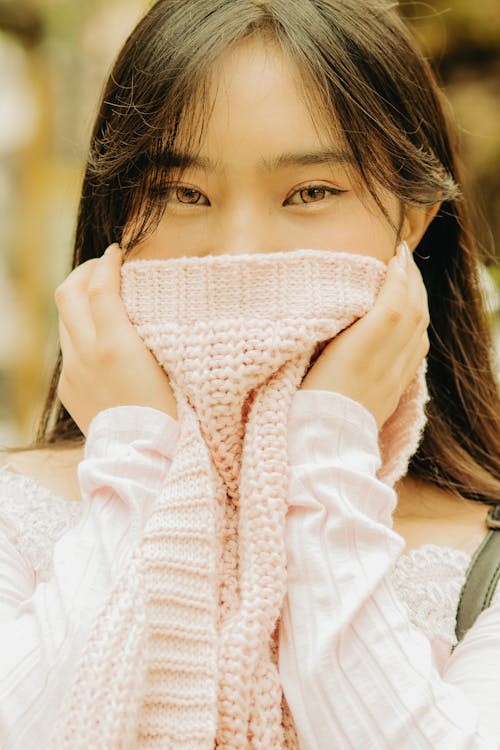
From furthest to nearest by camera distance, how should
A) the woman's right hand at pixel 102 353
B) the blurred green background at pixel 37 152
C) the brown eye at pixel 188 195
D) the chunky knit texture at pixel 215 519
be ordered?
1. the blurred green background at pixel 37 152
2. the brown eye at pixel 188 195
3. the woman's right hand at pixel 102 353
4. the chunky knit texture at pixel 215 519

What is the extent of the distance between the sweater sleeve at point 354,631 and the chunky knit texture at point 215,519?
28mm

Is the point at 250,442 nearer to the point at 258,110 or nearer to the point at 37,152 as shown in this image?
the point at 258,110

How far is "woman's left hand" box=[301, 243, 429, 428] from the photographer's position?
4.04 feet

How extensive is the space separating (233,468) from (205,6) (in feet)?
2.37

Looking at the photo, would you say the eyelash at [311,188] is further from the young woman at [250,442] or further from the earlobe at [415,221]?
the earlobe at [415,221]

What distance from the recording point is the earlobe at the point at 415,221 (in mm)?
1479

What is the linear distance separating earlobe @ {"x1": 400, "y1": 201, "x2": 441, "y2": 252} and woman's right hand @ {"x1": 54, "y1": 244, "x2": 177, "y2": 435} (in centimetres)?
46

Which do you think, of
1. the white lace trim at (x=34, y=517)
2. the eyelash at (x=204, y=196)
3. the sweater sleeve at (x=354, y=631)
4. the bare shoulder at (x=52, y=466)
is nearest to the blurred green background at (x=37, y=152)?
the bare shoulder at (x=52, y=466)

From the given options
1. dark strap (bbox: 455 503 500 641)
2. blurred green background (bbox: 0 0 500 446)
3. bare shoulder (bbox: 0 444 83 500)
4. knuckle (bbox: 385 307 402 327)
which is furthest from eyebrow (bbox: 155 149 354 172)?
blurred green background (bbox: 0 0 500 446)

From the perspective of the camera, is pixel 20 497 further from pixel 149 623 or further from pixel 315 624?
pixel 315 624

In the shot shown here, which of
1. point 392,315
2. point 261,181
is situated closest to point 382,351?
point 392,315

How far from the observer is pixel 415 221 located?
1.52m

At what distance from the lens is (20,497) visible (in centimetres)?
140

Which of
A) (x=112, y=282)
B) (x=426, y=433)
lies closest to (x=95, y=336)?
(x=112, y=282)
